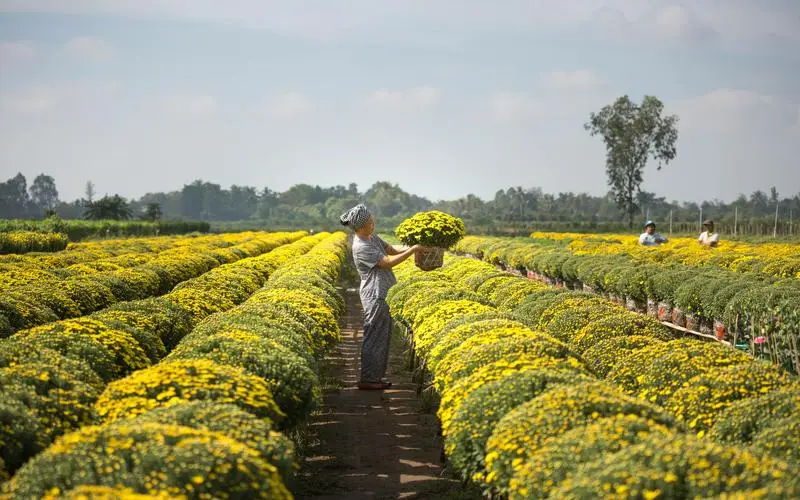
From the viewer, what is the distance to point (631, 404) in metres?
5.47

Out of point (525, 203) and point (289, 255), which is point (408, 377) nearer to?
point (289, 255)

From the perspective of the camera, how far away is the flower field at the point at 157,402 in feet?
14.0

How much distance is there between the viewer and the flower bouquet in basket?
12.0 metres

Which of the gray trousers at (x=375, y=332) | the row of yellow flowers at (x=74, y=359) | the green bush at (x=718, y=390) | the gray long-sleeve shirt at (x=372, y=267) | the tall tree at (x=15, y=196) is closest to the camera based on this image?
the row of yellow flowers at (x=74, y=359)

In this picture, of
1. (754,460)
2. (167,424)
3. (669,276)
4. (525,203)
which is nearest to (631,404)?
(754,460)

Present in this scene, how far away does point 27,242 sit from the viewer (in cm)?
3734

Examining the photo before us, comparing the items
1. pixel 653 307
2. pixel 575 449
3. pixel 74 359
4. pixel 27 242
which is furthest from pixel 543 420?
pixel 27 242

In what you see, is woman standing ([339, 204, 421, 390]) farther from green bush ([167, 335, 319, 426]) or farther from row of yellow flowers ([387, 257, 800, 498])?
green bush ([167, 335, 319, 426])

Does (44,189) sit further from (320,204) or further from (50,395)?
(50,395)

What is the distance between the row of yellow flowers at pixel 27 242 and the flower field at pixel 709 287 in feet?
73.2

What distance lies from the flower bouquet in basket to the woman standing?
205mm

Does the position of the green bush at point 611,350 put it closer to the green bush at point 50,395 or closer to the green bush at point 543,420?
the green bush at point 543,420

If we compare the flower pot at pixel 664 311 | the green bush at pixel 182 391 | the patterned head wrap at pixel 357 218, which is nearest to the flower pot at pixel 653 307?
the flower pot at pixel 664 311

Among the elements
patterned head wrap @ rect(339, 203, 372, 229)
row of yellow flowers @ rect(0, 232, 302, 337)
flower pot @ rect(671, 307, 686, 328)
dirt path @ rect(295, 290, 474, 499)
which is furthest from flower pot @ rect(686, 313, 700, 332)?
row of yellow flowers @ rect(0, 232, 302, 337)
